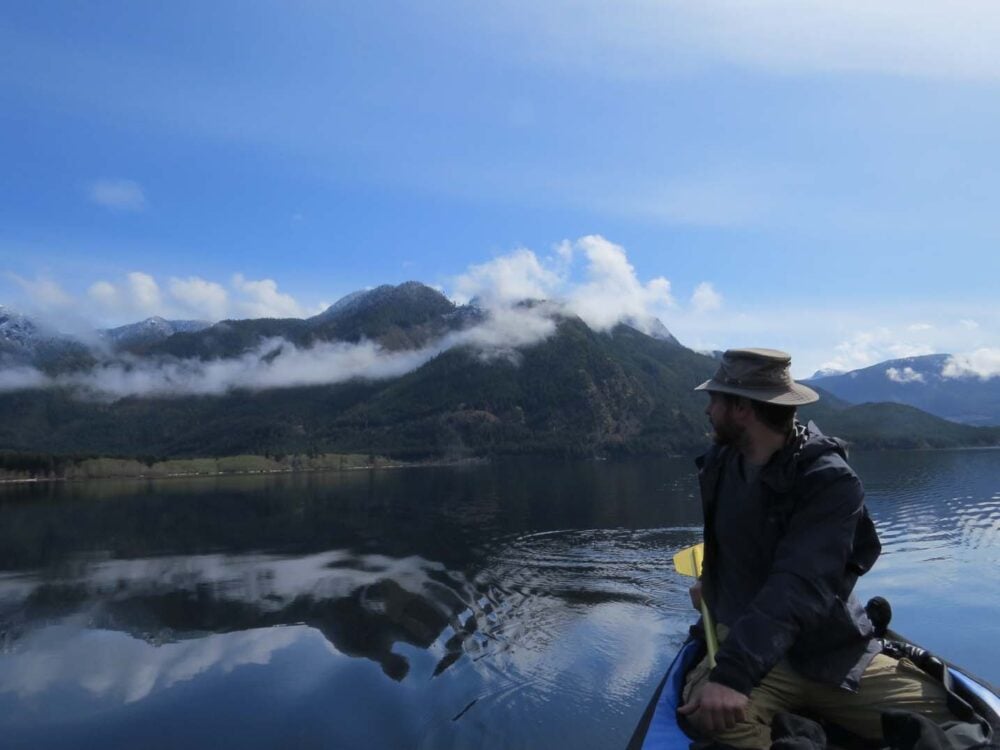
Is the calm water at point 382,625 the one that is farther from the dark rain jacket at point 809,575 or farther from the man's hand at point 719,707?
the man's hand at point 719,707

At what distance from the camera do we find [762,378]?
4.98 metres

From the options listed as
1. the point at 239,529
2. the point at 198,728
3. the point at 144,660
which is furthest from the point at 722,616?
the point at 239,529

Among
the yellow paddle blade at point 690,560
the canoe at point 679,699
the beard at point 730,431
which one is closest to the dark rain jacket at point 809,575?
the beard at point 730,431

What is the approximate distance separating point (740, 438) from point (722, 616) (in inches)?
60.8

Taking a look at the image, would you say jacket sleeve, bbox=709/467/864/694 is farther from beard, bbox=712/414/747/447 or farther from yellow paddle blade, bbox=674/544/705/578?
yellow paddle blade, bbox=674/544/705/578

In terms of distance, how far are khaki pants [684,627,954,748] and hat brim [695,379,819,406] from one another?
1.94 m

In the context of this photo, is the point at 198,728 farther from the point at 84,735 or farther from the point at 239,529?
the point at 239,529

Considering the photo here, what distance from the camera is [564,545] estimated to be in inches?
1468

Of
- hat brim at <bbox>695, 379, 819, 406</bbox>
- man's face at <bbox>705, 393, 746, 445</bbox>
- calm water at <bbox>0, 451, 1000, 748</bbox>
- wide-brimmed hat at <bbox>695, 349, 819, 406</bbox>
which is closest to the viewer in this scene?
hat brim at <bbox>695, 379, 819, 406</bbox>

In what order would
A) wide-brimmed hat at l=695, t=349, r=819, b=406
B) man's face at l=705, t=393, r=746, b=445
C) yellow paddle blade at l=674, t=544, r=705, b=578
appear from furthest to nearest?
yellow paddle blade at l=674, t=544, r=705, b=578, man's face at l=705, t=393, r=746, b=445, wide-brimmed hat at l=695, t=349, r=819, b=406

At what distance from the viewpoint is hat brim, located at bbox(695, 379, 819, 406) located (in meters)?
4.83

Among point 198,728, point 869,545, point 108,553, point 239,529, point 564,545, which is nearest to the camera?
point 869,545

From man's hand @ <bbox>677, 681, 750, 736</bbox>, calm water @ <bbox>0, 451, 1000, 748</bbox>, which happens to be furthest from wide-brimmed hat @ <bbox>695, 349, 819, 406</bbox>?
calm water @ <bbox>0, 451, 1000, 748</bbox>

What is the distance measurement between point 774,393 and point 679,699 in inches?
110
